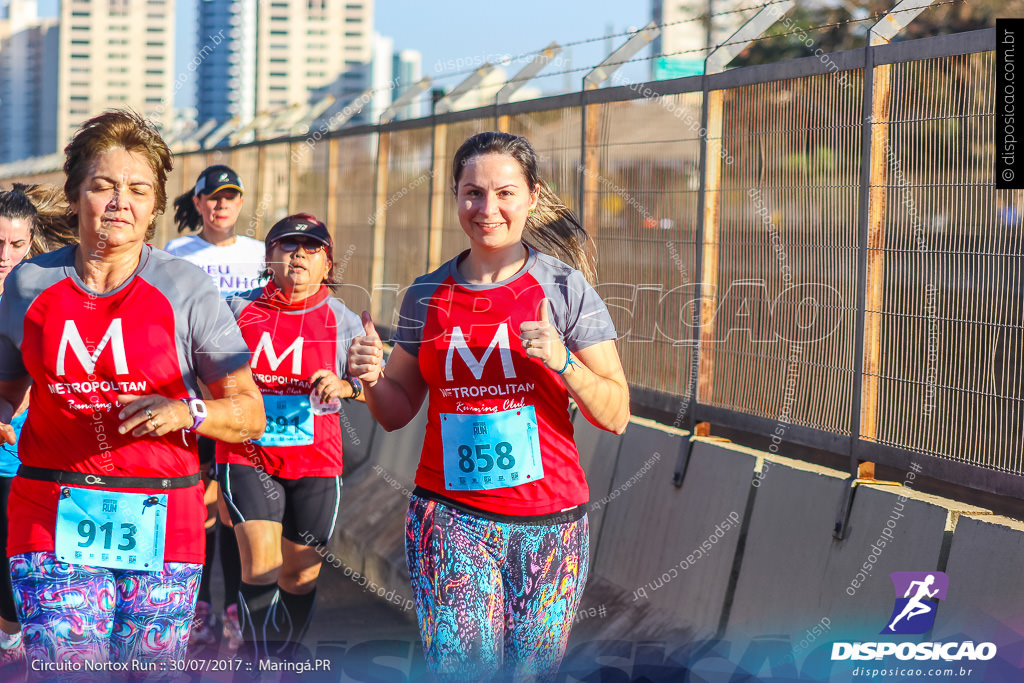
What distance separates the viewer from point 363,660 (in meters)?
6.89

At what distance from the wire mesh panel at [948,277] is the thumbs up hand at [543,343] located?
6.65 feet

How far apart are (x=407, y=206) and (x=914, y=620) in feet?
28.0

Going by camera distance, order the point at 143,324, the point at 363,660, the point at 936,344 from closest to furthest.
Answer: the point at 143,324, the point at 936,344, the point at 363,660

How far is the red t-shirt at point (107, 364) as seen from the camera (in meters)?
3.67

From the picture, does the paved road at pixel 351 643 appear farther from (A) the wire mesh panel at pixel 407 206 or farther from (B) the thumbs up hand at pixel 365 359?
(A) the wire mesh panel at pixel 407 206

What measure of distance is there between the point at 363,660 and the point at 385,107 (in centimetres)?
712

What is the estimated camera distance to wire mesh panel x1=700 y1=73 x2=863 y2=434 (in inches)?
222

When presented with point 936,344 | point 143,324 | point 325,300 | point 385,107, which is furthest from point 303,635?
point 385,107

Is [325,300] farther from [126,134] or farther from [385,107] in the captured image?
[385,107]

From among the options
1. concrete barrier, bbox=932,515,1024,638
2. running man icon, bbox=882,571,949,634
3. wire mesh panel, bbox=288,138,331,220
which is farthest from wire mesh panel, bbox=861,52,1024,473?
wire mesh panel, bbox=288,138,331,220

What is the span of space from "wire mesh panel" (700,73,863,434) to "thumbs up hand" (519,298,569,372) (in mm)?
2337

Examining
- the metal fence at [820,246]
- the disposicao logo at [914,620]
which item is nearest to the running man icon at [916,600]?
the disposicao logo at [914,620]

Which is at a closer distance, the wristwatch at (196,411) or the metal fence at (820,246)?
the wristwatch at (196,411)

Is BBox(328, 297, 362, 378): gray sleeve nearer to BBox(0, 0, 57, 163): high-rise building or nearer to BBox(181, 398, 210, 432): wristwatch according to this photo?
BBox(181, 398, 210, 432): wristwatch
